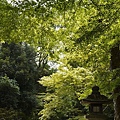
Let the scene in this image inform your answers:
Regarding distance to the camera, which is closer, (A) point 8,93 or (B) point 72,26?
(B) point 72,26

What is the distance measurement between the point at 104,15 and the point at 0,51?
543 inches

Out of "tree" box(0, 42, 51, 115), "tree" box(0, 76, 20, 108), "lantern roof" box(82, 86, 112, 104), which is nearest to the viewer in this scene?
"lantern roof" box(82, 86, 112, 104)

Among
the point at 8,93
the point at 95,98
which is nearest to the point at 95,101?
the point at 95,98

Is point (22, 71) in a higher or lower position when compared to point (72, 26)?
higher

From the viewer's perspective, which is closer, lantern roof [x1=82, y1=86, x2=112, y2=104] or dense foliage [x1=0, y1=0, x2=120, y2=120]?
dense foliage [x1=0, y1=0, x2=120, y2=120]

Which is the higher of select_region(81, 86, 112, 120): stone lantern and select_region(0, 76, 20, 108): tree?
select_region(0, 76, 20, 108): tree

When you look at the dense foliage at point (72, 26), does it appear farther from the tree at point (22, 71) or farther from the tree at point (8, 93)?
the tree at point (22, 71)

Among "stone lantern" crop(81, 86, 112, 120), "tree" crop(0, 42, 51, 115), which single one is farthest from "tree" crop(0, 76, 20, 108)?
"stone lantern" crop(81, 86, 112, 120)

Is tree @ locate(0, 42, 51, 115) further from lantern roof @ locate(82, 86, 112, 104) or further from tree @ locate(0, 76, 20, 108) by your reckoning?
lantern roof @ locate(82, 86, 112, 104)

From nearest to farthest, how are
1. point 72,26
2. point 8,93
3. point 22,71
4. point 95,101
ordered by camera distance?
point 72,26 → point 95,101 → point 8,93 → point 22,71

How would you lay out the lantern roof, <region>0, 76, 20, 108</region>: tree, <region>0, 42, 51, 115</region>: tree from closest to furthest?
the lantern roof → <region>0, 76, 20, 108</region>: tree → <region>0, 42, 51, 115</region>: tree

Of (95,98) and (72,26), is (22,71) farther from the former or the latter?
(72,26)

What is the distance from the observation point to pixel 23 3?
3736 millimetres

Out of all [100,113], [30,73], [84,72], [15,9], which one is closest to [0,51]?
[30,73]
